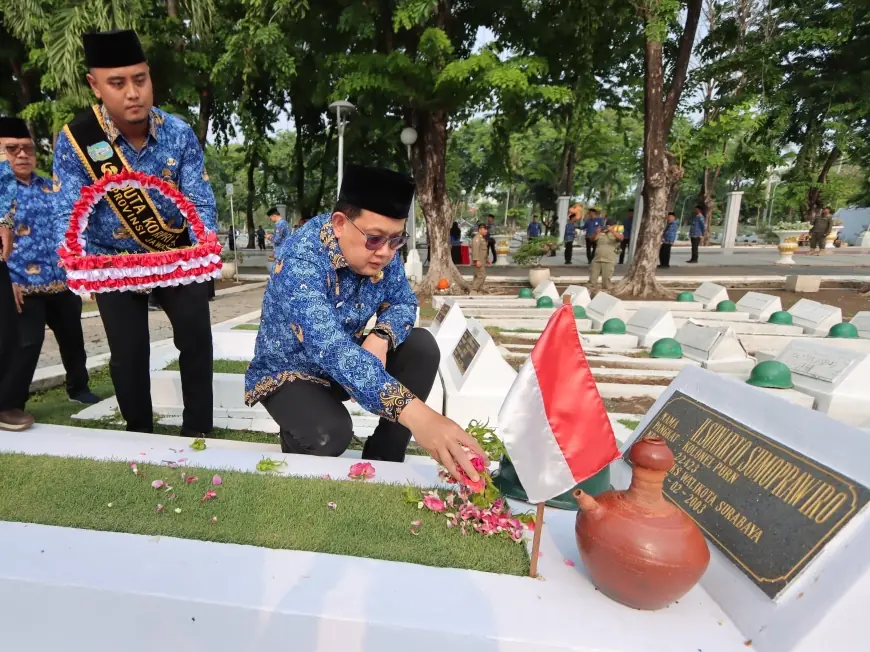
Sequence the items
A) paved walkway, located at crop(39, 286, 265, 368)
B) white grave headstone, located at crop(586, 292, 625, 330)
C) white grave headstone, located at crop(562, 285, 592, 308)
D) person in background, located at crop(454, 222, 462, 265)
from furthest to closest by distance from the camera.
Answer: person in background, located at crop(454, 222, 462, 265) → white grave headstone, located at crop(562, 285, 592, 308) → white grave headstone, located at crop(586, 292, 625, 330) → paved walkway, located at crop(39, 286, 265, 368)

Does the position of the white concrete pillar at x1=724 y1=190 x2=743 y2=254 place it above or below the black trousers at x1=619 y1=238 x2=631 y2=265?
above

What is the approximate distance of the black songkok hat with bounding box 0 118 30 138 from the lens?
122 inches

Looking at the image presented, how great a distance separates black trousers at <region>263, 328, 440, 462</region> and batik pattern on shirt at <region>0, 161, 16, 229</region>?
223 centimetres

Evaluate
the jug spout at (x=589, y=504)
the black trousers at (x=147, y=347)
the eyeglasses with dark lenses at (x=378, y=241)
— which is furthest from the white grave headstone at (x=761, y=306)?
the black trousers at (x=147, y=347)

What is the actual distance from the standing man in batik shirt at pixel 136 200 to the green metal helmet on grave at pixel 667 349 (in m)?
4.90

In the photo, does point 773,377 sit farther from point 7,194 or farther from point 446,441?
point 7,194

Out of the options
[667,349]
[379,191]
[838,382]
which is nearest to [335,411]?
[379,191]

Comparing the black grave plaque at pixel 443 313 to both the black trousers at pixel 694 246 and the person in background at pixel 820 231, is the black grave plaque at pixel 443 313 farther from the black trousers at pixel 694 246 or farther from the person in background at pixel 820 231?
the person in background at pixel 820 231

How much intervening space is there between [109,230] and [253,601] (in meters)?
2.00

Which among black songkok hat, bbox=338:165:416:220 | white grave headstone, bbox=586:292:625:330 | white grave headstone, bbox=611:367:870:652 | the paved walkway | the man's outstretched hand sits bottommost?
the paved walkway

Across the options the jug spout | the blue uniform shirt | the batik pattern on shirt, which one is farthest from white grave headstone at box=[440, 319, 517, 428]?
the blue uniform shirt

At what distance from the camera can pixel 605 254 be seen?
417 inches

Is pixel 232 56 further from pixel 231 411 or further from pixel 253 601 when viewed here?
pixel 253 601

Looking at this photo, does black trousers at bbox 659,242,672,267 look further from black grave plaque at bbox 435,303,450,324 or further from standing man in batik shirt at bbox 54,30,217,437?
standing man in batik shirt at bbox 54,30,217,437
